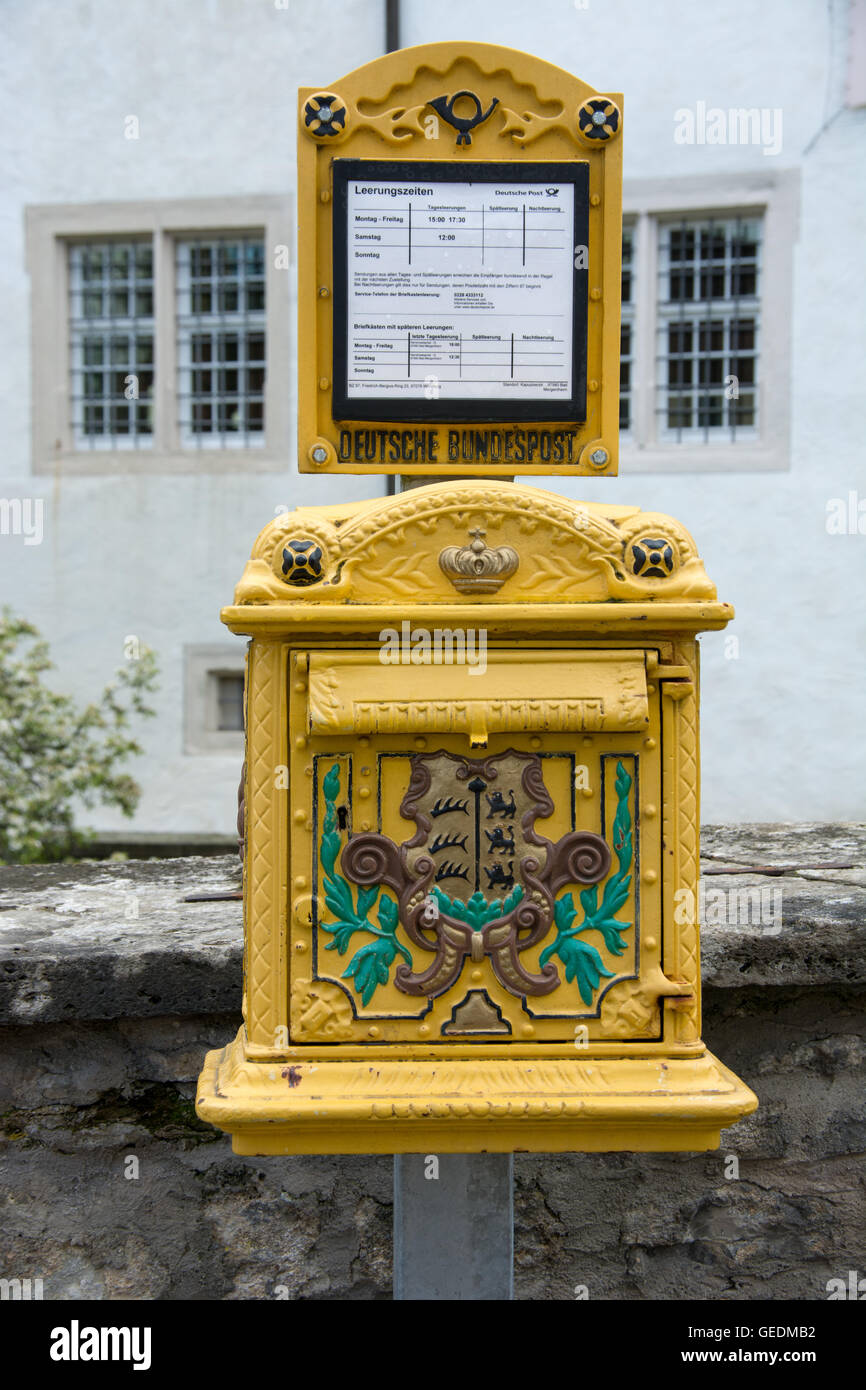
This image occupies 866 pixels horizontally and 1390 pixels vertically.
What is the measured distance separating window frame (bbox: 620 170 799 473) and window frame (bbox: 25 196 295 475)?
2.13 m

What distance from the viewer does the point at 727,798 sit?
692 cm

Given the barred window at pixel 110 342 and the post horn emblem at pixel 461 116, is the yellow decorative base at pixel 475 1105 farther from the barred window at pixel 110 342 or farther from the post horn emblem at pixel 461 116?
the barred window at pixel 110 342

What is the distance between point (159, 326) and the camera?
7387mm

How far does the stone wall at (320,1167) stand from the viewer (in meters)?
2.61

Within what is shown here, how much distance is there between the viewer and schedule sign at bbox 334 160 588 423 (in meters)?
2.18

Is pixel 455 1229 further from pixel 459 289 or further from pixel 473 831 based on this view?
pixel 459 289

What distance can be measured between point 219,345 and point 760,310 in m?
3.41

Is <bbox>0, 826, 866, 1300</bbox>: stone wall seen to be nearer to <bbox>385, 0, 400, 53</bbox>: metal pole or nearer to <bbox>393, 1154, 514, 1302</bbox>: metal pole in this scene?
<bbox>393, 1154, 514, 1302</bbox>: metal pole

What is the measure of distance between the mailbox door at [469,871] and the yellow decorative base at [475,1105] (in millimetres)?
58

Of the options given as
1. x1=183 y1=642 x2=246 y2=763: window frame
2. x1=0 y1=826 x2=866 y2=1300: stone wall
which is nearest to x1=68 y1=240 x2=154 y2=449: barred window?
x1=183 y1=642 x2=246 y2=763: window frame

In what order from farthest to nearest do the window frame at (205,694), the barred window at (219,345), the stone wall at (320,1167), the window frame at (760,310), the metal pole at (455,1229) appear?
the barred window at (219,345) < the window frame at (205,694) < the window frame at (760,310) < the stone wall at (320,1167) < the metal pole at (455,1229)

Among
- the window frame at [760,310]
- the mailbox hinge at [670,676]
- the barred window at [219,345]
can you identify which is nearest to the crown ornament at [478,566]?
the mailbox hinge at [670,676]

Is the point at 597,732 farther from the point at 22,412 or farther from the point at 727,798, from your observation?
the point at 22,412
